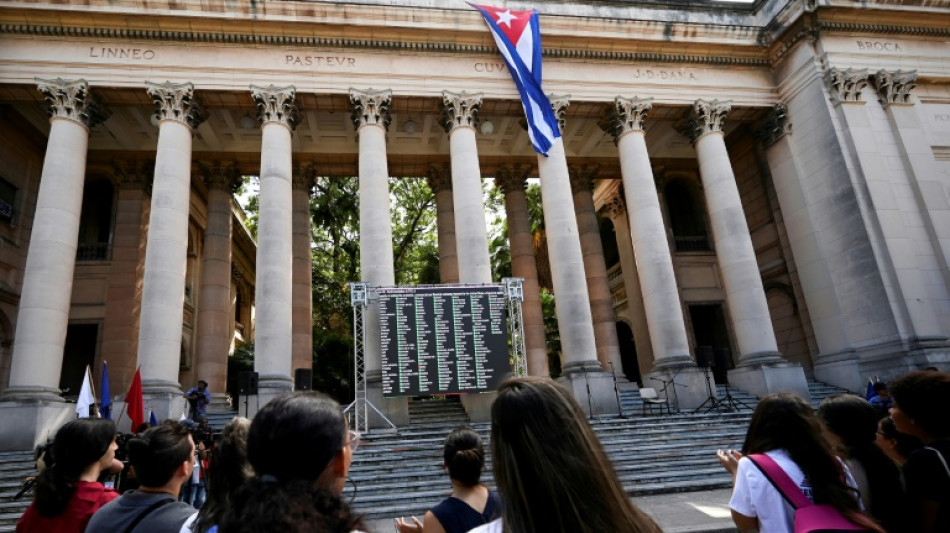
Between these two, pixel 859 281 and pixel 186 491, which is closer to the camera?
pixel 186 491

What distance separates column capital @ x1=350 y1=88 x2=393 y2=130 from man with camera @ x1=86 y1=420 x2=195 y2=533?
16.0m

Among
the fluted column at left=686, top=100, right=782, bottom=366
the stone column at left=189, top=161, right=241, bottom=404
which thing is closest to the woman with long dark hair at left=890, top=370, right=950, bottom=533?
the fluted column at left=686, top=100, right=782, bottom=366

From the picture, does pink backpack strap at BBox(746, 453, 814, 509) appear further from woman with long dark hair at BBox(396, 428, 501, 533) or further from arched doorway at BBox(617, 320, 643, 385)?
arched doorway at BBox(617, 320, 643, 385)

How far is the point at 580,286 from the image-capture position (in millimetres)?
17594

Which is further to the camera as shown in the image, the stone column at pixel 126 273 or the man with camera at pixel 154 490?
the stone column at pixel 126 273

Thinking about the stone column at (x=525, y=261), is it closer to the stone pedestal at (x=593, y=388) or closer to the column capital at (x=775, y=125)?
the stone pedestal at (x=593, y=388)

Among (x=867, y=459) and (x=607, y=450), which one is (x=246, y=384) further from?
(x=867, y=459)

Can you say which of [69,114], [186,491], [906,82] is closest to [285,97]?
[69,114]

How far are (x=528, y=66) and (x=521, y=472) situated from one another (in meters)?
18.3

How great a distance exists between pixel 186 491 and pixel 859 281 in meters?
19.7

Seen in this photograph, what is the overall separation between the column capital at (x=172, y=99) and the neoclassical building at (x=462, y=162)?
7cm

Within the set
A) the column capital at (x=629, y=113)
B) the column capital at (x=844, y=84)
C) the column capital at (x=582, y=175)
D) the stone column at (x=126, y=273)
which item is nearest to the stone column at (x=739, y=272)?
the column capital at (x=629, y=113)

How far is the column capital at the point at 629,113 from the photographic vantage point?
19.8m

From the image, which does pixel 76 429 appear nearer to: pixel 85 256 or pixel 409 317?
pixel 409 317
